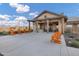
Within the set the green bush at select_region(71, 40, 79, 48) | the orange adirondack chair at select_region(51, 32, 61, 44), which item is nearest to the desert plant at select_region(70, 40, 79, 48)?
the green bush at select_region(71, 40, 79, 48)

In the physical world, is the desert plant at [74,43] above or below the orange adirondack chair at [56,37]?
below

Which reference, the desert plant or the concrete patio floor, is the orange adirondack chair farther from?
the desert plant

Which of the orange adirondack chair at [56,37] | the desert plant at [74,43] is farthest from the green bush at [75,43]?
the orange adirondack chair at [56,37]

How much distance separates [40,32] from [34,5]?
63cm

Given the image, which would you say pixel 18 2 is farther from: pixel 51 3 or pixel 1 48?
pixel 1 48

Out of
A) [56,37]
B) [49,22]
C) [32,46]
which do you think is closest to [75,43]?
[56,37]

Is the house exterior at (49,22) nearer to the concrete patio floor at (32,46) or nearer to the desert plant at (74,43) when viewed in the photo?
the concrete patio floor at (32,46)

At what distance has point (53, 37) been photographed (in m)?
3.22

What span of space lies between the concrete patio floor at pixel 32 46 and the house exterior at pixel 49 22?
13 centimetres

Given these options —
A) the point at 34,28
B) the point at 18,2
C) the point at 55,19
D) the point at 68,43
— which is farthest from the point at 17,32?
the point at 68,43

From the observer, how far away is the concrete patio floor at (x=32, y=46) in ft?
10.0

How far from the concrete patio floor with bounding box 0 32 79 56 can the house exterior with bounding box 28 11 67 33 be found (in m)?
0.13

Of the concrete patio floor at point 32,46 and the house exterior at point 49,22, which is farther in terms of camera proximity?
the house exterior at point 49,22

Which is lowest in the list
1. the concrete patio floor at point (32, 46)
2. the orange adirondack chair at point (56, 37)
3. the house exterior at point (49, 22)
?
the concrete patio floor at point (32, 46)
